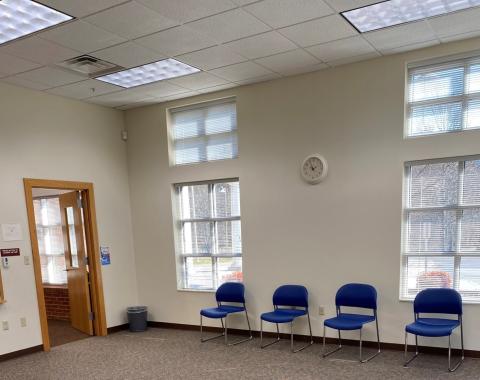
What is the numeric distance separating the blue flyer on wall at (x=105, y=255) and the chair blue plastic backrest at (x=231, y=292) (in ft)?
5.31

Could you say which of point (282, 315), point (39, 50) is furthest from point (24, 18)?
point (282, 315)

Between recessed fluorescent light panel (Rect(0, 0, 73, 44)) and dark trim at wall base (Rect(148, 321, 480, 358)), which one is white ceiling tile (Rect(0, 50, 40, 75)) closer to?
recessed fluorescent light panel (Rect(0, 0, 73, 44))

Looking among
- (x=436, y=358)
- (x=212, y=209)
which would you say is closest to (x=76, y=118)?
(x=212, y=209)

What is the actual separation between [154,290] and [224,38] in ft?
12.2

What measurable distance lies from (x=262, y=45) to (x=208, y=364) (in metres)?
3.23

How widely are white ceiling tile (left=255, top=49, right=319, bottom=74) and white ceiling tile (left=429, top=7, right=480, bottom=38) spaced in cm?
116

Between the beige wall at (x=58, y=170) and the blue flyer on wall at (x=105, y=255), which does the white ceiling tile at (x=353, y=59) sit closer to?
the beige wall at (x=58, y=170)

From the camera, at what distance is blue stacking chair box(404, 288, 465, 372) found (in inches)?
137

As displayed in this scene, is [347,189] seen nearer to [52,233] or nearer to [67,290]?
[67,290]

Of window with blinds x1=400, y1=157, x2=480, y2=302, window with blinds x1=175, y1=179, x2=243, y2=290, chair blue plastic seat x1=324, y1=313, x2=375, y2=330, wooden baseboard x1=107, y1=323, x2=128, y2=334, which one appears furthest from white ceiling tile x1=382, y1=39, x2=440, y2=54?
wooden baseboard x1=107, y1=323, x2=128, y2=334

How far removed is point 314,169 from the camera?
14.5 ft

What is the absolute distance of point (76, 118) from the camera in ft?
16.6

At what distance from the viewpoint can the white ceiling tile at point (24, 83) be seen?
4.19 metres

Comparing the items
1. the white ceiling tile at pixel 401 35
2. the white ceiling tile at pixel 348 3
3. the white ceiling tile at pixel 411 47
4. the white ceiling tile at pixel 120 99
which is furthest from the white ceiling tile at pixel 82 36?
the white ceiling tile at pixel 411 47
